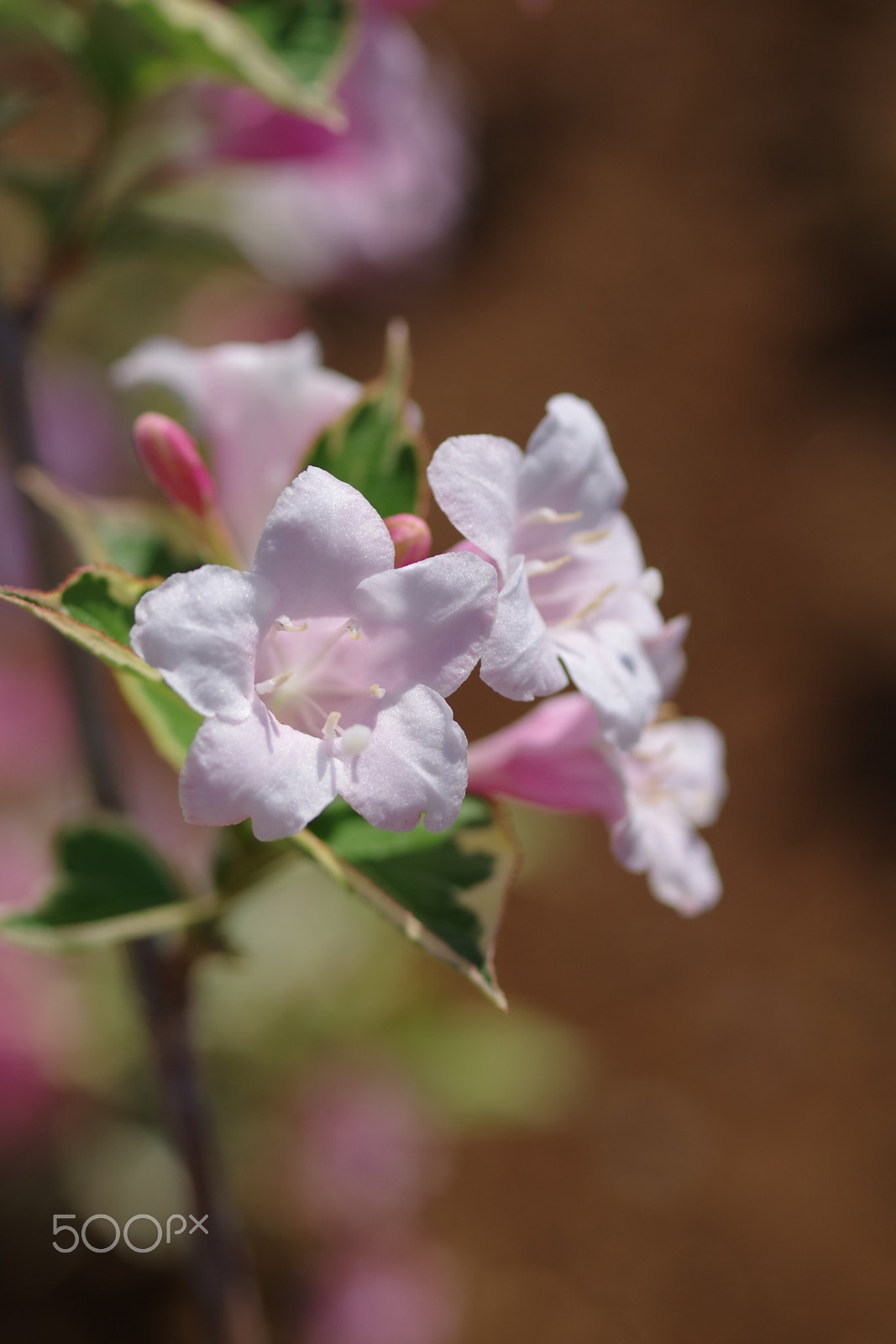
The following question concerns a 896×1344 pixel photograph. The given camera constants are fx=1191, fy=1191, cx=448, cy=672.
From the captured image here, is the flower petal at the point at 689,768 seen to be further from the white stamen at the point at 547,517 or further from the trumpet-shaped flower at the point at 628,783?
the white stamen at the point at 547,517

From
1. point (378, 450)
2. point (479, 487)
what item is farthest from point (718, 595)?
point (479, 487)

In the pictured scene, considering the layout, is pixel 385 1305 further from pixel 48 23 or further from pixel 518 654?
pixel 48 23

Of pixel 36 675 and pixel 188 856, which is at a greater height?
pixel 36 675

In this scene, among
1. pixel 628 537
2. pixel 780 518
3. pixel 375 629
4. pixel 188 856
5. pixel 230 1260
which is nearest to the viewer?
pixel 375 629

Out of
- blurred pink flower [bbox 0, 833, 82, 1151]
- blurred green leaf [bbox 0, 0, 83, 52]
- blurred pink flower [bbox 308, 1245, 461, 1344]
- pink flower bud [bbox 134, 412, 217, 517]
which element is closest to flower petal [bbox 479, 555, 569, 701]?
pink flower bud [bbox 134, 412, 217, 517]

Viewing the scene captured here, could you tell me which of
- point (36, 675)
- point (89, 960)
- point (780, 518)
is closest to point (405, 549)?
point (89, 960)

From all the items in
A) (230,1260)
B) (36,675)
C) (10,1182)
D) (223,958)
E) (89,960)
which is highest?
(223,958)

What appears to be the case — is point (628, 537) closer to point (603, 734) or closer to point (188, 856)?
point (603, 734)
